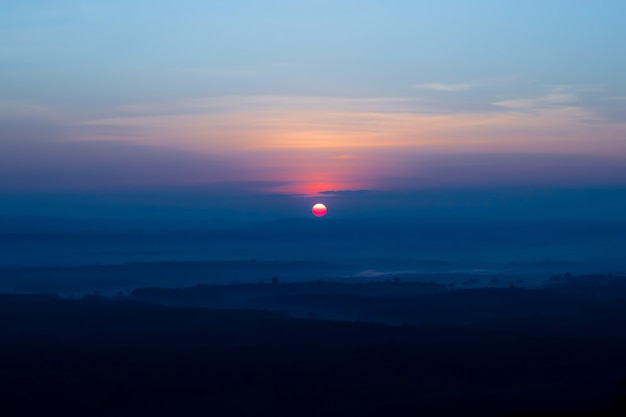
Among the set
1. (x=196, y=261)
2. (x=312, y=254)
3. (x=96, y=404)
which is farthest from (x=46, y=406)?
(x=312, y=254)

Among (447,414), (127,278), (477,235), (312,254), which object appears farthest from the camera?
(477,235)

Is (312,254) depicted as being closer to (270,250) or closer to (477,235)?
(270,250)

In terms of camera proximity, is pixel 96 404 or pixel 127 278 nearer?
pixel 96 404

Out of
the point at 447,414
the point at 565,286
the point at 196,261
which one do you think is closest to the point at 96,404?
the point at 447,414

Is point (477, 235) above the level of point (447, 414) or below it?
above

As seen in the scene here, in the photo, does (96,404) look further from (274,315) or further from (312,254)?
(312,254)

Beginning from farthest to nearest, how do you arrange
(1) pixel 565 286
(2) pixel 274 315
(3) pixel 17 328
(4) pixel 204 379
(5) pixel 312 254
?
(5) pixel 312 254
(1) pixel 565 286
(2) pixel 274 315
(3) pixel 17 328
(4) pixel 204 379
